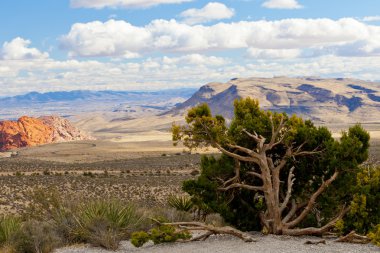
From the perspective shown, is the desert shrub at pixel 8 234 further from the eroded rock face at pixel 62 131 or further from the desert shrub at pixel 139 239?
the eroded rock face at pixel 62 131

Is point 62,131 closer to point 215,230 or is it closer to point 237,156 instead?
point 237,156

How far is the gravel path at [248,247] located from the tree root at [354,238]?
0.22 meters

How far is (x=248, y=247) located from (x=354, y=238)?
308cm

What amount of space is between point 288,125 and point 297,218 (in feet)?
10.2

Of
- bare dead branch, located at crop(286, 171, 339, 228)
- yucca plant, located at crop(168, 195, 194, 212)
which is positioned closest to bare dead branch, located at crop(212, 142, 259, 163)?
bare dead branch, located at crop(286, 171, 339, 228)

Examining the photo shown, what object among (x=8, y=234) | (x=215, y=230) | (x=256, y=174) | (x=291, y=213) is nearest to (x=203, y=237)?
(x=215, y=230)

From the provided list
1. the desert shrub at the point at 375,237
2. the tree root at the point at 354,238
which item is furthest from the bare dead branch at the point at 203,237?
→ the desert shrub at the point at 375,237

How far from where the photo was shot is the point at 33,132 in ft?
436

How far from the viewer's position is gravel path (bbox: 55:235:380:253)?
514 inches

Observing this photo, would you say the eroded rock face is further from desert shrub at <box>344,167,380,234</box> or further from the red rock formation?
desert shrub at <box>344,167,380,234</box>

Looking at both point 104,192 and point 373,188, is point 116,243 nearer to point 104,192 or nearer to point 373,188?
point 373,188

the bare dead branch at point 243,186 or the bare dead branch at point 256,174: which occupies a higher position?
the bare dead branch at point 256,174

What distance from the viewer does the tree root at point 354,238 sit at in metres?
13.8

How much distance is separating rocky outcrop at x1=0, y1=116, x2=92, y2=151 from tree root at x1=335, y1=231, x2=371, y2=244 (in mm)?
116088
